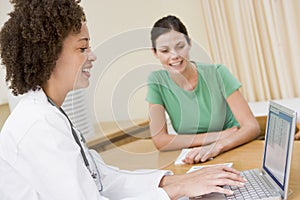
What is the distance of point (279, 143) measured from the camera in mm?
1076

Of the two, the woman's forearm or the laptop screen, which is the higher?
the laptop screen

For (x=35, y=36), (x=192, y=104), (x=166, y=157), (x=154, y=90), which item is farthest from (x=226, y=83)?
(x=35, y=36)

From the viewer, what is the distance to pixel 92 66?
3.79 feet

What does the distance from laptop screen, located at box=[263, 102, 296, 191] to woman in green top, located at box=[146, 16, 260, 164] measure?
0.39 meters

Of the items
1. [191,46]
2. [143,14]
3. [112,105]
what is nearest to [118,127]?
[112,105]

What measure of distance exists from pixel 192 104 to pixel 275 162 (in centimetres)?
59

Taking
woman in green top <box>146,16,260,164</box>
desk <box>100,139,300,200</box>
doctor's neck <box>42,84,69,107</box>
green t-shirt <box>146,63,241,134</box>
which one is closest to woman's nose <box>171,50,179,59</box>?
woman in green top <box>146,16,260,164</box>

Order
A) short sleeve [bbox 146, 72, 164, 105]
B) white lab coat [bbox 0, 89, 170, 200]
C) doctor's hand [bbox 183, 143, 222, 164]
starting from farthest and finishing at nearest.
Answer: doctor's hand [bbox 183, 143, 222, 164], short sleeve [bbox 146, 72, 164, 105], white lab coat [bbox 0, 89, 170, 200]

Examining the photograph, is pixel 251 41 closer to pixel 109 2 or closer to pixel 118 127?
pixel 109 2

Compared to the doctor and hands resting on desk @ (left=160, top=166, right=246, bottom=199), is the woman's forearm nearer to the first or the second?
the doctor

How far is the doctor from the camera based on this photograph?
0.91 m

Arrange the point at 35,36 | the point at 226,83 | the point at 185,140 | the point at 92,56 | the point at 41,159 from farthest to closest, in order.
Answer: the point at 226,83 → the point at 185,140 → the point at 92,56 → the point at 35,36 → the point at 41,159

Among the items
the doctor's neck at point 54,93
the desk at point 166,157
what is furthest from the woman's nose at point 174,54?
the doctor's neck at point 54,93

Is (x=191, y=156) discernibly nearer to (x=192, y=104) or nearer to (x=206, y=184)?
(x=192, y=104)
